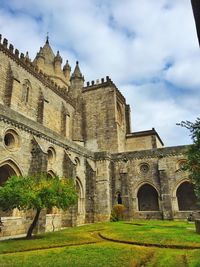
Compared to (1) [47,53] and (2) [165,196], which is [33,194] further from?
(1) [47,53]

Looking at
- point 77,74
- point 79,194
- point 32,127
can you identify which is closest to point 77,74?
point 77,74

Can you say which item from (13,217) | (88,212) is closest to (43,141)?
(13,217)

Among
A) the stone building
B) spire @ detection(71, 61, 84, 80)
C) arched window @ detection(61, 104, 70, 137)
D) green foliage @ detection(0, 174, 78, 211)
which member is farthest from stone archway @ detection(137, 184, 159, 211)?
spire @ detection(71, 61, 84, 80)

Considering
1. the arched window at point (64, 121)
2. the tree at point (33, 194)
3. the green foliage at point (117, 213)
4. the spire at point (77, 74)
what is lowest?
the green foliage at point (117, 213)

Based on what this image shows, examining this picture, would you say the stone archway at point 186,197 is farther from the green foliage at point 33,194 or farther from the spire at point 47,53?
the spire at point 47,53

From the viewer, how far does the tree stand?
11688 mm

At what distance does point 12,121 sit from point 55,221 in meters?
8.74

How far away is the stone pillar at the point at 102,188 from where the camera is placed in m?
24.1

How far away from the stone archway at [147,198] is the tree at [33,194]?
51.2ft

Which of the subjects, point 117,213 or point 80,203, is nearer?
point 80,203

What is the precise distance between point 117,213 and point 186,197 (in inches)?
342

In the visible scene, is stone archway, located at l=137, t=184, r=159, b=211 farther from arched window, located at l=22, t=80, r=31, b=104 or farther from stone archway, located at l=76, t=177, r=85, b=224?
arched window, located at l=22, t=80, r=31, b=104

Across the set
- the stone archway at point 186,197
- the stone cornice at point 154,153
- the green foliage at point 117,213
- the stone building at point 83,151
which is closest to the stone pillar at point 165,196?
the stone building at point 83,151

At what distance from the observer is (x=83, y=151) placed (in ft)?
82.9
